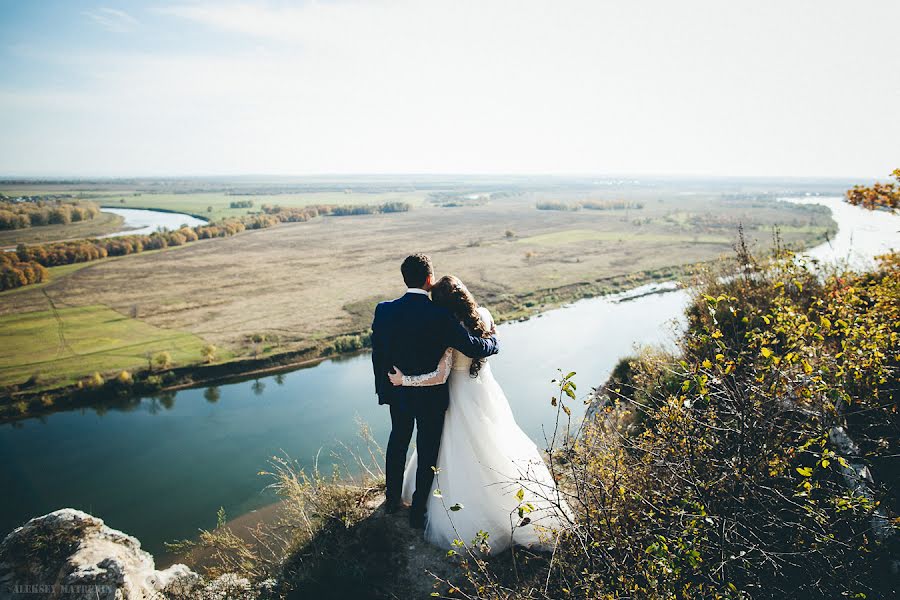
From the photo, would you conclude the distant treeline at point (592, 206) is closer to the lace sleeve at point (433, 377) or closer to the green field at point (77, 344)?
the green field at point (77, 344)

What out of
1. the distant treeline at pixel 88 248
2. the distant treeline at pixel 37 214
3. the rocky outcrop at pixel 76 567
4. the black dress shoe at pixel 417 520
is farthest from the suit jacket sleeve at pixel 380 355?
the distant treeline at pixel 37 214

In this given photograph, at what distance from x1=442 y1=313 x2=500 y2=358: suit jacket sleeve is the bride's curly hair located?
2.3 inches

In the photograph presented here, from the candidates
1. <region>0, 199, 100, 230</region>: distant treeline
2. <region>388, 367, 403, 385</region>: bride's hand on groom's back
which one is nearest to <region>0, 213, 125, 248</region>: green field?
<region>0, 199, 100, 230</region>: distant treeline

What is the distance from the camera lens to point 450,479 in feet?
11.9

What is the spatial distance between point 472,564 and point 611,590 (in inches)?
50.2

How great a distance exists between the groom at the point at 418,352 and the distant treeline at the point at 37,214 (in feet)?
131

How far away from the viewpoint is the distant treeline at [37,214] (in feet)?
104

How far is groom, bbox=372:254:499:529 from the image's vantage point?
10.9ft

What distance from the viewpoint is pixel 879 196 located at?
17.3 feet

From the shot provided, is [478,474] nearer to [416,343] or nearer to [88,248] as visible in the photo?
[416,343]

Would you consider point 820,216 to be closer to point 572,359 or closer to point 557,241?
point 557,241

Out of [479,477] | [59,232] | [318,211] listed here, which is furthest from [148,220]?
[479,477]

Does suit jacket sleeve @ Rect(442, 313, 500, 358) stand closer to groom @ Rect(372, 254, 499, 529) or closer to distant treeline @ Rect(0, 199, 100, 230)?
groom @ Rect(372, 254, 499, 529)

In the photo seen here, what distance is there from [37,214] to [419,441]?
146 feet
